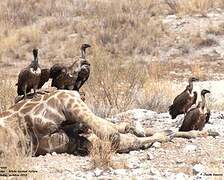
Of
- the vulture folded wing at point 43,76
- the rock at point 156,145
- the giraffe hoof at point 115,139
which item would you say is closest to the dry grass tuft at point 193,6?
the vulture folded wing at point 43,76

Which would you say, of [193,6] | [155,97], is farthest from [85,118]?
[193,6]

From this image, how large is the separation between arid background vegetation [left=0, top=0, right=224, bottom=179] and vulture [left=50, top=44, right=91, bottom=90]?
1027 cm

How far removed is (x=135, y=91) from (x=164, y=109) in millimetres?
1559

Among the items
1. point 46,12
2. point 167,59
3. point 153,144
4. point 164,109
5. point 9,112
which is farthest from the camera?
point 46,12

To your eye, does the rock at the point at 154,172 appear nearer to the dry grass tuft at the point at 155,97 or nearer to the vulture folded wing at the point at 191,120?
the vulture folded wing at the point at 191,120

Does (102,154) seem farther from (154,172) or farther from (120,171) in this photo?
(154,172)

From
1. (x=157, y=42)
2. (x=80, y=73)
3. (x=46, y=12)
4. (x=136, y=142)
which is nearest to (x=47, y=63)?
(x=157, y=42)


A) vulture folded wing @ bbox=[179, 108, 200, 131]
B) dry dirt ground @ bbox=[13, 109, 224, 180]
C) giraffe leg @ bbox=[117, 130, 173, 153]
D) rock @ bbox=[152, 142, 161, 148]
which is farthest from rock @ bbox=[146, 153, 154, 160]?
vulture folded wing @ bbox=[179, 108, 200, 131]

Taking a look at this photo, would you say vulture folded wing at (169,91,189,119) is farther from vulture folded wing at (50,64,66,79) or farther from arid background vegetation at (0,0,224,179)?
arid background vegetation at (0,0,224,179)

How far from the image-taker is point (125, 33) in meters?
31.1

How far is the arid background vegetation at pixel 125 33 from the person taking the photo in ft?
88.4

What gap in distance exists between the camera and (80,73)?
1102cm

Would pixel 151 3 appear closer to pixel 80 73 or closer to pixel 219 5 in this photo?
pixel 219 5

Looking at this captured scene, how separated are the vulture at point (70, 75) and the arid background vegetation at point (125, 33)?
10.3m
